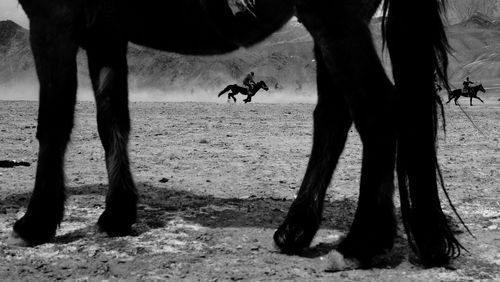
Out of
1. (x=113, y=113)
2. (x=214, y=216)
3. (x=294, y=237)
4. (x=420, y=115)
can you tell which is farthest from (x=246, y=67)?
(x=420, y=115)

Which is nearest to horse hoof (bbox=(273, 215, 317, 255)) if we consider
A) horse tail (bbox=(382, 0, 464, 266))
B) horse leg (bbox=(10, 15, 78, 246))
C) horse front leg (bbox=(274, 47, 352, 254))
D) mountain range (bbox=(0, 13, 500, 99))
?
horse front leg (bbox=(274, 47, 352, 254))

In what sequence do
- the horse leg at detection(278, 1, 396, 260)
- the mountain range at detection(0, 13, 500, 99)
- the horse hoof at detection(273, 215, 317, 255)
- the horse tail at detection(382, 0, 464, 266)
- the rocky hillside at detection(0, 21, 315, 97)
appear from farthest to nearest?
1. the rocky hillside at detection(0, 21, 315, 97)
2. the mountain range at detection(0, 13, 500, 99)
3. the horse hoof at detection(273, 215, 317, 255)
4. the horse tail at detection(382, 0, 464, 266)
5. the horse leg at detection(278, 1, 396, 260)

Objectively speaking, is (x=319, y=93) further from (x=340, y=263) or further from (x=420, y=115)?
(x=340, y=263)

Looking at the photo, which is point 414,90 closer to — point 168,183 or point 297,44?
point 168,183

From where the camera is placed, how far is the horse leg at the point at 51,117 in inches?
138

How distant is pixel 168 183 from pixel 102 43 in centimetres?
196

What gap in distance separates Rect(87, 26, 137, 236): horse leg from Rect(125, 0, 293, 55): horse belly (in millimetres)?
245

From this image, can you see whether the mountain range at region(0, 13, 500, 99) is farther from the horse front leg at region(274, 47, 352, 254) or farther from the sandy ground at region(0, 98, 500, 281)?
the horse front leg at region(274, 47, 352, 254)

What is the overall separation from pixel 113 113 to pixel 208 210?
93 centimetres

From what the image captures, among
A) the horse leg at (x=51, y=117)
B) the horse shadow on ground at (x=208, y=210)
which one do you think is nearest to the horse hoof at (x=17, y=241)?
the horse leg at (x=51, y=117)

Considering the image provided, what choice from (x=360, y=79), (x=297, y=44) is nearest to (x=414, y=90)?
(x=360, y=79)

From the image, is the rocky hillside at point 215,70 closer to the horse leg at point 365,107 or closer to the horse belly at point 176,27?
the horse belly at point 176,27

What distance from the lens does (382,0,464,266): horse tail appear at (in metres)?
3.05

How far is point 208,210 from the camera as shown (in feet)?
14.4
